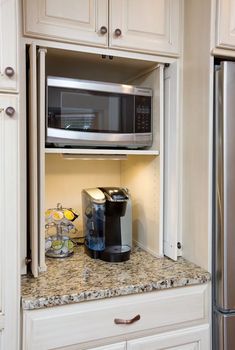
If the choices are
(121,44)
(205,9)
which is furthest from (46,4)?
(205,9)

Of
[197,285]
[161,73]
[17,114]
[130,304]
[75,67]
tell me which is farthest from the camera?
[75,67]

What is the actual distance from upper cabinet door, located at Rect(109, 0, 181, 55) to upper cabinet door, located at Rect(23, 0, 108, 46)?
5 cm

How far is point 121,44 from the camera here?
4.48 ft

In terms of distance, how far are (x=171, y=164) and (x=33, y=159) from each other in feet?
2.08

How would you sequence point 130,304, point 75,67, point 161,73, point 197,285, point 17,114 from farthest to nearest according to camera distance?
1. point 75,67
2. point 161,73
3. point 197,285
4. point 130,304
5. point 17,114

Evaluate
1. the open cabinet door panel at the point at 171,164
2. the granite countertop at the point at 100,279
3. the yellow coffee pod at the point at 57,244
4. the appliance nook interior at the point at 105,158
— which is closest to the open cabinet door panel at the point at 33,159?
the appliance nook interior at the point at 105,158

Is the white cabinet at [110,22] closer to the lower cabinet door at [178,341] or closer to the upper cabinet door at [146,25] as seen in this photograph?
the upper cabinet door at [146,25]

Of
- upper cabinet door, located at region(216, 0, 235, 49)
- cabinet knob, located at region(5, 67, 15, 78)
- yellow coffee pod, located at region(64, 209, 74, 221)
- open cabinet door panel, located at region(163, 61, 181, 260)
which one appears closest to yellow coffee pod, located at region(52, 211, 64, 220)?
yellow coffee pod, located at region(64, 209, 74, 221)

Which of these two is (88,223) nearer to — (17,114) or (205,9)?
(17,114)

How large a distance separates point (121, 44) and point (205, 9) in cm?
37

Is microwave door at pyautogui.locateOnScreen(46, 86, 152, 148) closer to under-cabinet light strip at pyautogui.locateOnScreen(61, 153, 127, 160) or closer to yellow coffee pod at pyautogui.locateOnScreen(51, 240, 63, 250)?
under-cabinet light strip at pyautogui.locateOnScreen(61, 153, 127, 160)

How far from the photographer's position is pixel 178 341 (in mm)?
1271

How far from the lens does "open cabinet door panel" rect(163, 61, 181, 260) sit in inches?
57.6

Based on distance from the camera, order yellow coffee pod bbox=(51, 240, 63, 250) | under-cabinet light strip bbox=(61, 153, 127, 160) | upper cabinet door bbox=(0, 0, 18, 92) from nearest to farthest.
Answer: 1. upper cabinet door bbox=(0, 0, 18, 92)
2. under-cabinet light strip bbox=(61, 153, 127, 160)
3. yellow coffee pod bbox=(51, 240, 63, 250)
